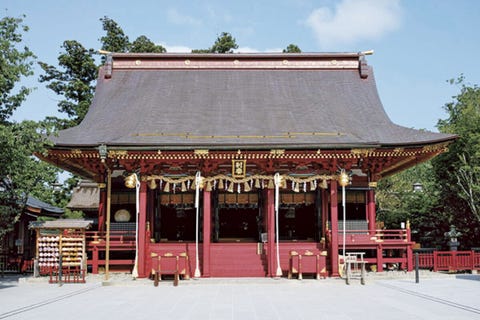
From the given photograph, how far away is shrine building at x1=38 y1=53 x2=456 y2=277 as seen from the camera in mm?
18234

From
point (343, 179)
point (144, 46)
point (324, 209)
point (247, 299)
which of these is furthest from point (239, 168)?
point (144, 46)

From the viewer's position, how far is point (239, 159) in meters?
18.6

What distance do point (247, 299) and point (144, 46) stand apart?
2982 centimetres

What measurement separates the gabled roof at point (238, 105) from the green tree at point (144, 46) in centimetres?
1278

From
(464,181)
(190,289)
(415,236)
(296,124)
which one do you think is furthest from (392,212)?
(190,289)

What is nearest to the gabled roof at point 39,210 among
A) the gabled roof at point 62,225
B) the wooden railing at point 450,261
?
the gabled roof at point 62,225

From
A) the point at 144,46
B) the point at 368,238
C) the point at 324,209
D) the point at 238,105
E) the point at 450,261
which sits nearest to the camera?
the point at 368,238

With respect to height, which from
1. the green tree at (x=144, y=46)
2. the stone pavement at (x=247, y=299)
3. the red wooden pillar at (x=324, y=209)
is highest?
the green tree at (x=144, y=46)

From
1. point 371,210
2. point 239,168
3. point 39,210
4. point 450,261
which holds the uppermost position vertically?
point 239,168

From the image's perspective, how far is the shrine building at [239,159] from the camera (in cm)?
1823

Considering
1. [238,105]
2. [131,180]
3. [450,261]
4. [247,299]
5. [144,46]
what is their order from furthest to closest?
[144,46] < [238,105] < [450,261] < [131,180] < [247,299]

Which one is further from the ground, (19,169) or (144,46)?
(144,46)

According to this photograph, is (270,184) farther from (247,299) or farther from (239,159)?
(247,299)

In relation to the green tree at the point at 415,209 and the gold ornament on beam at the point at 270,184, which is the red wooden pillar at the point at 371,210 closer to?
the gold ornament on beam at the point at 270,184
